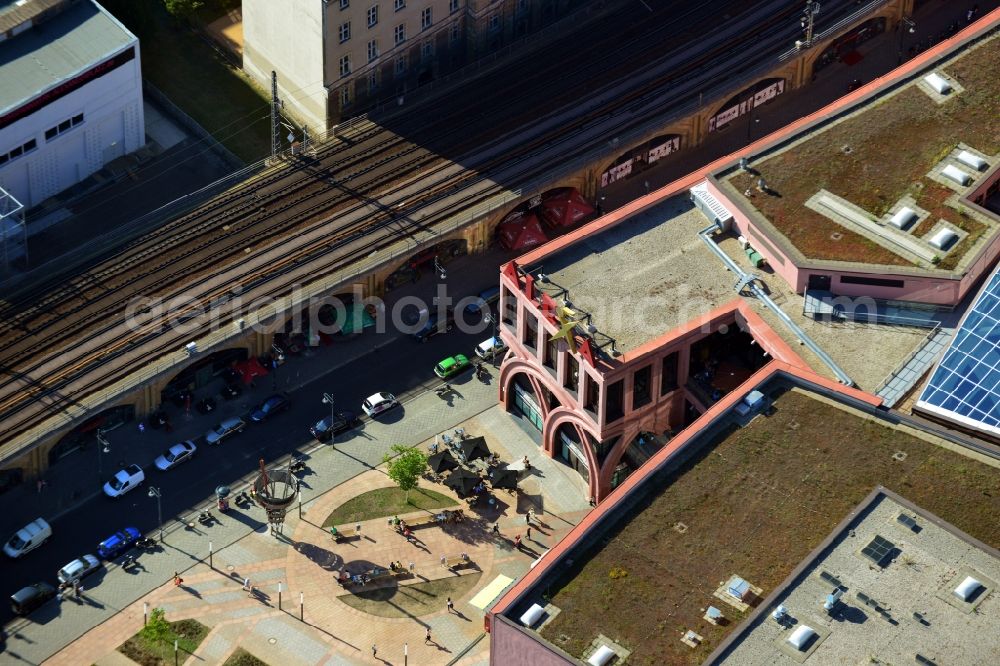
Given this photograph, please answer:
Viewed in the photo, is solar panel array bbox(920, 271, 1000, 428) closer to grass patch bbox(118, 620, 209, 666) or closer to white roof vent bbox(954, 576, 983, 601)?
white roof vent bbox(954, 576, 983, 601)

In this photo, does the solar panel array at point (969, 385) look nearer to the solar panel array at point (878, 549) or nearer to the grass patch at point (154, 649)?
the solar panel array at point (878, 549)

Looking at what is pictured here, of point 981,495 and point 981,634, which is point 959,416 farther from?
point 981,634

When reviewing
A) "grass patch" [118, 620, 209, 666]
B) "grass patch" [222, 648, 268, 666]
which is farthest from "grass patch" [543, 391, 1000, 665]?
"grass patch" [118, 620, 209, 666]

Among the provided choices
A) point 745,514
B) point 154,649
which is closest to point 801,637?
point 745,514

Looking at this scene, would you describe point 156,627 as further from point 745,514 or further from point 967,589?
point 967,589

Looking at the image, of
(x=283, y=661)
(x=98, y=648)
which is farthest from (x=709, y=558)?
(x=98, y=648)
